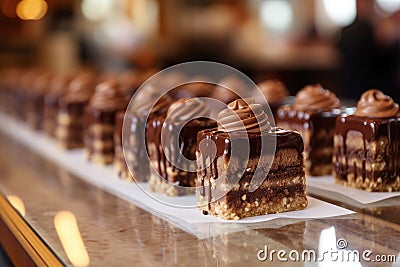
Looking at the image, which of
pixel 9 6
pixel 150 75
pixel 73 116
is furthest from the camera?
pixel 9 6

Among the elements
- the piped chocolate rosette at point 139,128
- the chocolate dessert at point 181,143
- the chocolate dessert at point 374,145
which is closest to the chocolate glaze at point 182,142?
the chocolate dessert at point 181,143

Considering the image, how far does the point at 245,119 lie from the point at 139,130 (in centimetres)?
76

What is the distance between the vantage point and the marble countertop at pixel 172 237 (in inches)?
63.9

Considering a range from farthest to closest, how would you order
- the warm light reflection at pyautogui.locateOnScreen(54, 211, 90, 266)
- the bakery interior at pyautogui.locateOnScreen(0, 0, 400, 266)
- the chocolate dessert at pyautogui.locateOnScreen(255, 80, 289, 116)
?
the chocolate dessert at pyautogui.locateOnScreen(255, 80, 289, 116) < the bakery interior at pyautogui.locateOnScreen(0, 0, 400, 266) < the warm light reflection at pyautogui.locateOnScreen(54, 211, 90, 266)

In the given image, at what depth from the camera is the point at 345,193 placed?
2307mm

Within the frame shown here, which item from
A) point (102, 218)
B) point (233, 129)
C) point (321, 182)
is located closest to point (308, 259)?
point (233, 129)

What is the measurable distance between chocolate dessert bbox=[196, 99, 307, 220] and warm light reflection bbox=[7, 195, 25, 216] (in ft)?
2.18

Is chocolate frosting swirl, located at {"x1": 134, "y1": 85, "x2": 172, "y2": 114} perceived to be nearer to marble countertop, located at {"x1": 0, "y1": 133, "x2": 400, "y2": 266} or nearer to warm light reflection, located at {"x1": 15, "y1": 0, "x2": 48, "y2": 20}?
marble countertop, located at {"x1": 0, "y1": 133, "x2": 400, "y2": 266}

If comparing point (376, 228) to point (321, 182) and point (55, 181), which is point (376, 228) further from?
point (55, 181)

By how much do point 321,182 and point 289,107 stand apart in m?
0.47

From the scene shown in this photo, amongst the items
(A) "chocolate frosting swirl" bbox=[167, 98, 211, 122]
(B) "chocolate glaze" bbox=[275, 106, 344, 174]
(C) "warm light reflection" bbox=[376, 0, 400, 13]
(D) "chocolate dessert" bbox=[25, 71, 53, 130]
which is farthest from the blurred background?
(A) "chocolate frosting swirl" bbox=[167, 98, 211, 122]

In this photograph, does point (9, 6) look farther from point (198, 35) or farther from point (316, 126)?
point (198, 35)

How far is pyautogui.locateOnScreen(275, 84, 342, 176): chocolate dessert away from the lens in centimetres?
265

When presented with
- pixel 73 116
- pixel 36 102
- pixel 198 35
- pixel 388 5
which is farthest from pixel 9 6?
pixel 388 5
